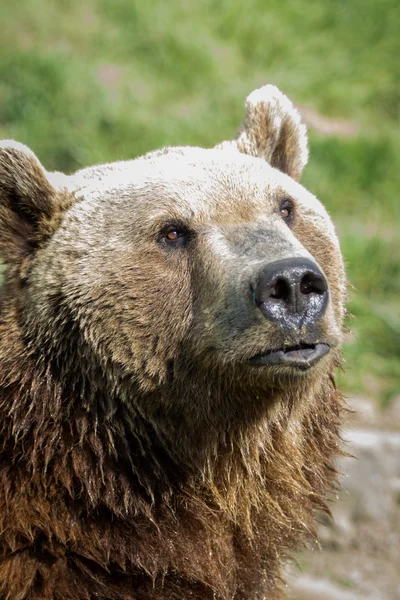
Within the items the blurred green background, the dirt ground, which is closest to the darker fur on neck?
the dirt ground

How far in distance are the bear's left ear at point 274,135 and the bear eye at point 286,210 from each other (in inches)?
25.8

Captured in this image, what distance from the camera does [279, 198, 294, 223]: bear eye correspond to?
16.2 ft

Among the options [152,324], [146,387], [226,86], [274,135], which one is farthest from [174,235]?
[226,86]

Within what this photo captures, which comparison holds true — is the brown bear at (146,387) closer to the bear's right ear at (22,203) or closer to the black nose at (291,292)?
the bear's right ear at (22,203)

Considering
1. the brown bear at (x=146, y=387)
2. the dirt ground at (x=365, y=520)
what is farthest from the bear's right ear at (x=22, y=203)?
the dirt ground at (x=365, y=520)

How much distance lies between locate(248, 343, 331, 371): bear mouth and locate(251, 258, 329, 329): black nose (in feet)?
0.41

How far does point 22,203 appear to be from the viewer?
16.1 ft

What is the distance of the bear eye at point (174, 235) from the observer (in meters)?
4.75

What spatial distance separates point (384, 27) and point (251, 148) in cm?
1087

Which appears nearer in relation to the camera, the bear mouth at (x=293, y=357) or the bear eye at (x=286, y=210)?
the bear mouth at (x=293, y=357)

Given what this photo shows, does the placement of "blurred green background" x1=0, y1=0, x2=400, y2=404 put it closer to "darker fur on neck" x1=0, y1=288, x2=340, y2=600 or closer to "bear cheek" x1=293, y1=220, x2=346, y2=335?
"bear cheek" x1=293, y1=220, x2=346, y2=335

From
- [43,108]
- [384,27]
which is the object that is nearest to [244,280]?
[43,108]

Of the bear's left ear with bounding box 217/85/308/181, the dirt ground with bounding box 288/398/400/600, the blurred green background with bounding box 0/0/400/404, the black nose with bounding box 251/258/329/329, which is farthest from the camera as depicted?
the blurred green background with bounding box 0/0/400/404

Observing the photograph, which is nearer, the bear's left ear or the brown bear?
the brown bear
